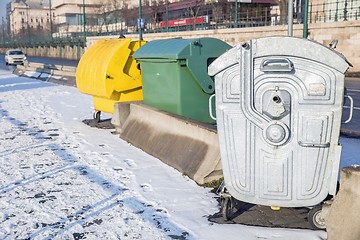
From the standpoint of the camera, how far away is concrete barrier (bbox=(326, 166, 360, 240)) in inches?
135

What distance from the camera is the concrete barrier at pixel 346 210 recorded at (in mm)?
3436

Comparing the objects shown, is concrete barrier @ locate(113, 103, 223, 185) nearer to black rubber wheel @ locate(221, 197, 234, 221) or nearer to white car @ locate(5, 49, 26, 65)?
black rubber wheel @ locate(221, 197, 234, 221)

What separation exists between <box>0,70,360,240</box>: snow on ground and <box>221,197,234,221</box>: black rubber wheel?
0.49 feet

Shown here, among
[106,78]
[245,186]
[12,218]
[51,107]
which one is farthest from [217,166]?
[51,107]

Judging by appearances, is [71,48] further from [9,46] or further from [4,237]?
[4,237]

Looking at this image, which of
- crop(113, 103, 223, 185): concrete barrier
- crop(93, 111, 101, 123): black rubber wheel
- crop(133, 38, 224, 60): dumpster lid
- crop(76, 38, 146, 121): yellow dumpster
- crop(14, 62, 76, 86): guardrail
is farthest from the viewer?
crop(14, 62, 76, 86): guardrail

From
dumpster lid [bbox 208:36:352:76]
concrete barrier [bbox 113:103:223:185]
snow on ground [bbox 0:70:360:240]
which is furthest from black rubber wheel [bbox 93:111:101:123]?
dumpster lid [bbox 208:36:352:76]

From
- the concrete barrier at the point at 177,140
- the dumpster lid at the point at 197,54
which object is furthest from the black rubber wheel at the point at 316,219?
the dumpster lid at the point at 197,54

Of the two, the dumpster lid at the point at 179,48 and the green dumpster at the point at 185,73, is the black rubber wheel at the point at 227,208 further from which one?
the dumpster lid at the point at 179,48

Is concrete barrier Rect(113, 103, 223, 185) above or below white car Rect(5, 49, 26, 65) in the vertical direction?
below

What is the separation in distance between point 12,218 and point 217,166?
2455mm

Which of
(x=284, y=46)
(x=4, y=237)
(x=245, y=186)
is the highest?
(x=284, y=46)

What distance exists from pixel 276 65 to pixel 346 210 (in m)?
1.41

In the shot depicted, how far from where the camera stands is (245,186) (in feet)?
13.8
